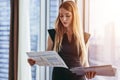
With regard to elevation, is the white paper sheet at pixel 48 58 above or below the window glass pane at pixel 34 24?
below

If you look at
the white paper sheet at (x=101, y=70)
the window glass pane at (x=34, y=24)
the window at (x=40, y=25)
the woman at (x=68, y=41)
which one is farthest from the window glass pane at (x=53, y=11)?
the white paper sheet at (x=101, y=70)

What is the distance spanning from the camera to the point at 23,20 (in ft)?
9.21

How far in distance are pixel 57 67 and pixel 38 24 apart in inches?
46.6

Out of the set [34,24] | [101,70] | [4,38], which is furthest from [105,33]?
[4,38]

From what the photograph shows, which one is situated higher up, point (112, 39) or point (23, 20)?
point (23, 20)

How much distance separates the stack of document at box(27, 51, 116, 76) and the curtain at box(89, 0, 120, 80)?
0.56 m

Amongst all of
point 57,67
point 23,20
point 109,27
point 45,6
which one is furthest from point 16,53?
point 109,27

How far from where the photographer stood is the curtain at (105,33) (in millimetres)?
2320

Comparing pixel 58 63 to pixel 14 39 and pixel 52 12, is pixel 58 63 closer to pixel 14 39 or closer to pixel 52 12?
pixel 14 39

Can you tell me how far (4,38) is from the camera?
3.20m

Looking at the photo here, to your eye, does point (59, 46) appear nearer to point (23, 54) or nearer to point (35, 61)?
point (35, 61)

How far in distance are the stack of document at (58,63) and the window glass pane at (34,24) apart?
3.54 ft

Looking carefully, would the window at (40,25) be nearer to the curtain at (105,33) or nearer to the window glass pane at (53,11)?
the window glass pane at (53,11)

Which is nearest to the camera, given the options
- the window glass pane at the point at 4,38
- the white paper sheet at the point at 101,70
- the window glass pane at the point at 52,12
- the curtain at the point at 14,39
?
the white paper sheet at the point at 101,70
